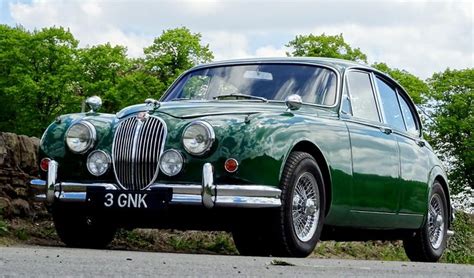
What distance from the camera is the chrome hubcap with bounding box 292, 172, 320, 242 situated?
7.66 m

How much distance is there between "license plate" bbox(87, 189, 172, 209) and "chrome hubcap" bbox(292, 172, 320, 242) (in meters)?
1.01

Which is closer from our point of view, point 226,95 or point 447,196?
point 226,95

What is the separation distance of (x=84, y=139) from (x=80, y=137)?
0.05 meters

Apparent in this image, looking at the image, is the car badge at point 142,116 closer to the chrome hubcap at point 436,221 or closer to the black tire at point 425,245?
the black tire at point 425,245

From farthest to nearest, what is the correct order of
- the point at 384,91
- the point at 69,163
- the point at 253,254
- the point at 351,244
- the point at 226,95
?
the point at 351,244 → the point at 384,91 → the point at 226,95 → the point at 69,163 → the point at 253,254

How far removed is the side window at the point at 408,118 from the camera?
10754 mm

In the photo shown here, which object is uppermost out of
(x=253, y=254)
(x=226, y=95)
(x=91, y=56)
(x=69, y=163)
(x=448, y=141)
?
(x=91, y=56)

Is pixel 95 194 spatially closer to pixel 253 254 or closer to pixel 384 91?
pixel 253 254

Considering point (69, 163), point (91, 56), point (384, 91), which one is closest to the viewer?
point (69, 163)

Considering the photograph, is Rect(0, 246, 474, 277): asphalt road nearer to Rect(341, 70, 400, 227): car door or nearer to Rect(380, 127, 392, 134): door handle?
Rect(341, 70, 400, 227): car door

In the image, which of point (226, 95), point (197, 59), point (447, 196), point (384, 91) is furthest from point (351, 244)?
point (197, 59)

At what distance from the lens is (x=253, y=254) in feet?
25.0

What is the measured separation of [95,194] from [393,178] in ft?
10.1

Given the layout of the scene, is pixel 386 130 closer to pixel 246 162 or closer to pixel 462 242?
pixel 246 162
